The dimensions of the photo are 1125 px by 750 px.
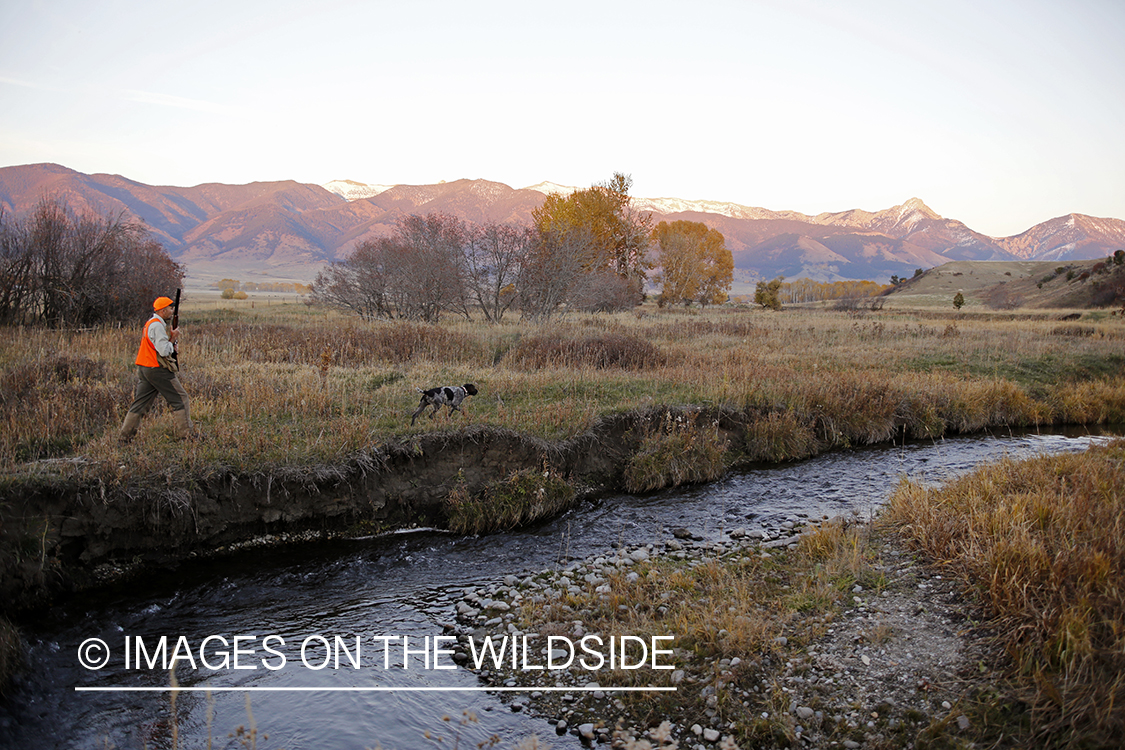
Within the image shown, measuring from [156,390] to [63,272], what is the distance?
15.8 m

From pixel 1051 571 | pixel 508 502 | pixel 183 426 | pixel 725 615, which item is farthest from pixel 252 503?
pixel 1051 571

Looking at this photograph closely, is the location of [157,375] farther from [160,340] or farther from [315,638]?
[315,638]

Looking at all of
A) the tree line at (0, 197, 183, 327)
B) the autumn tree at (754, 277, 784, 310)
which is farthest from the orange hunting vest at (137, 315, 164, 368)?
the autumn tree at (754, 277, 784, 310)

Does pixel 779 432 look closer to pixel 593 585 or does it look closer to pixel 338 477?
pixel 593 585

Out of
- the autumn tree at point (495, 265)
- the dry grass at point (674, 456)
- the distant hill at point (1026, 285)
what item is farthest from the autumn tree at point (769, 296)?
the dry grass at point (674, 456)

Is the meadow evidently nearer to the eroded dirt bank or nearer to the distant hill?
the eroded dirt bank

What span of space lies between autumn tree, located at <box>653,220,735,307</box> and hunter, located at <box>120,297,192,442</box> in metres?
52.2

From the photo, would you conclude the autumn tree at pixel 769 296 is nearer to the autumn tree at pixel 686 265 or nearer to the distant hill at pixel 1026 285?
the autumn tree at pixel 686 265

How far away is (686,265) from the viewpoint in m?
61.2

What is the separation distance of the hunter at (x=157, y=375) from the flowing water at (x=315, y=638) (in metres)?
2.48

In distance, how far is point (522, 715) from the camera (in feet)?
16.8

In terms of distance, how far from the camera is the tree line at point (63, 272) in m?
18.8

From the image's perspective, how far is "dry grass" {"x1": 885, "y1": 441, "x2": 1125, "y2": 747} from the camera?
3975 mm

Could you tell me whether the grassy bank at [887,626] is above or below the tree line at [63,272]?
below
